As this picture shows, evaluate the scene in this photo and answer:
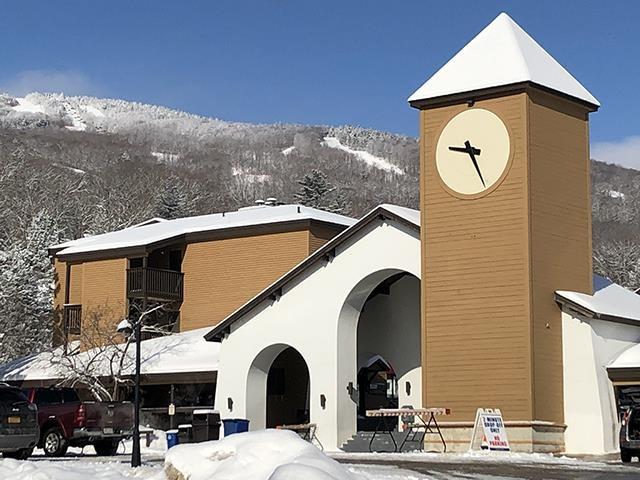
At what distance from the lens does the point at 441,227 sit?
1172 inches

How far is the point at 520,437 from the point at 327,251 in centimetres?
856

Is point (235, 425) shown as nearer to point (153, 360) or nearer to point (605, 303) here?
point (605, 303)

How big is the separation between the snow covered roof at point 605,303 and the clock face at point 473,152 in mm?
3515

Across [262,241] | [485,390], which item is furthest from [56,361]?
[485,390]

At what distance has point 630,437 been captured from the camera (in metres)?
23.8

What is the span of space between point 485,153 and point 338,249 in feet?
19.4

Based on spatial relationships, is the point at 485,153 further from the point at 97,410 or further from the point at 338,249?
the point at 97,410

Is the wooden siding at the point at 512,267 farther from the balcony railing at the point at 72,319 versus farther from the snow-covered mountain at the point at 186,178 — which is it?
the snow-covered mountain at the point at 186,178

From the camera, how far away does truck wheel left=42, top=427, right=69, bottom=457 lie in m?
25.7

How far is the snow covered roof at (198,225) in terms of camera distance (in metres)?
42.2

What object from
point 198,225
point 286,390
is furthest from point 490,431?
point 198,225

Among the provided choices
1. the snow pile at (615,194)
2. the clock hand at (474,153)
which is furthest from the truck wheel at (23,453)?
the snow pile at (615,194)

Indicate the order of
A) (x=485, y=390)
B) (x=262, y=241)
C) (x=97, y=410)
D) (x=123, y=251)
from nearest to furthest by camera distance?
(x=97, y=410)
(x=485, y=390)
(x=262, y=241)
(x=123, y=251)

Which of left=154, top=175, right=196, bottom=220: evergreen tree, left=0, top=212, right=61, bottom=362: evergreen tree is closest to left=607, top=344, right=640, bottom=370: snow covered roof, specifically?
left=0, top=212, right=61, bottom=362: evergreen tree
